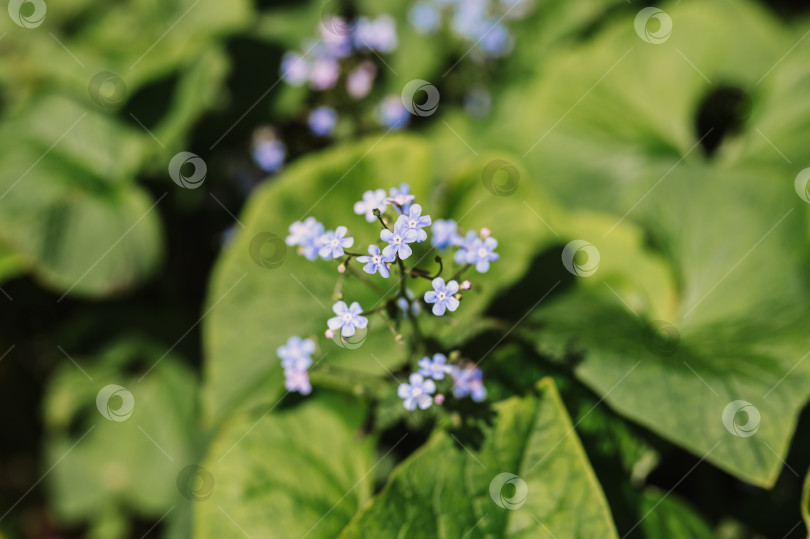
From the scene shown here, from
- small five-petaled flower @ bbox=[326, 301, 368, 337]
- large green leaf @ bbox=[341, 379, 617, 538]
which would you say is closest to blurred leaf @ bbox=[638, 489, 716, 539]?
large green leaf @ bbox=[341, 379, 617, 538]

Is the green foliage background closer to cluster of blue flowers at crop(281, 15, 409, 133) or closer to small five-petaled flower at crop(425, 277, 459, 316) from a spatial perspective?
cluster of blue flowers at crop(281, 15, 409, 133)

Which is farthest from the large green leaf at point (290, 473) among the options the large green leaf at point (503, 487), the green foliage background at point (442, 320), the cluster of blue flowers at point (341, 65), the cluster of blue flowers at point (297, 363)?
the cluster of blue flowers at point (341, 65)

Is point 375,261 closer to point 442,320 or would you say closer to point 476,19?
point 442,320

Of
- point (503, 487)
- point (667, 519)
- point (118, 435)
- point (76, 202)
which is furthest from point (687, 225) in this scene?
point (118, 435)

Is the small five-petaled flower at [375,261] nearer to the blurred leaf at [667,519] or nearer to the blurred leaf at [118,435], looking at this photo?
the blurred leaf at [667,519]

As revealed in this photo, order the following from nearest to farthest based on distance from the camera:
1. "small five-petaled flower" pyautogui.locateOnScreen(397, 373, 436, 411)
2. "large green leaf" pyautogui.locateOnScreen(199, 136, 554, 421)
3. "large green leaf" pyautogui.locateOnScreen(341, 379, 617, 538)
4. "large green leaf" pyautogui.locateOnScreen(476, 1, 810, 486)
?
1. "small five-petaled flower" pyautogui.locateOnScreen(397, 373, 436, 411)
2. "large green leaf" pyautogui.locateOnScreen(341, 379, 617, 538)
3. "large green leaf" pyautogui.locateOnScreen(476, 1, 810, 486)
4. "large green leaf" pyautogui.locateOnScreen(199, 136, 554, 421)

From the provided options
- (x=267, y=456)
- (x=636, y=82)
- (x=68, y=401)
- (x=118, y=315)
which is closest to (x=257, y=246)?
(x=267, y=456)

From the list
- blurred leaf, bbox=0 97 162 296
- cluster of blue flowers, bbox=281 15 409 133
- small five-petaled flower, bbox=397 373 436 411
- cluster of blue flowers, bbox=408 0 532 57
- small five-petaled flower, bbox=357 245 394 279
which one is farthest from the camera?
cluster of blue flowers, bbox=408 0 532 57
